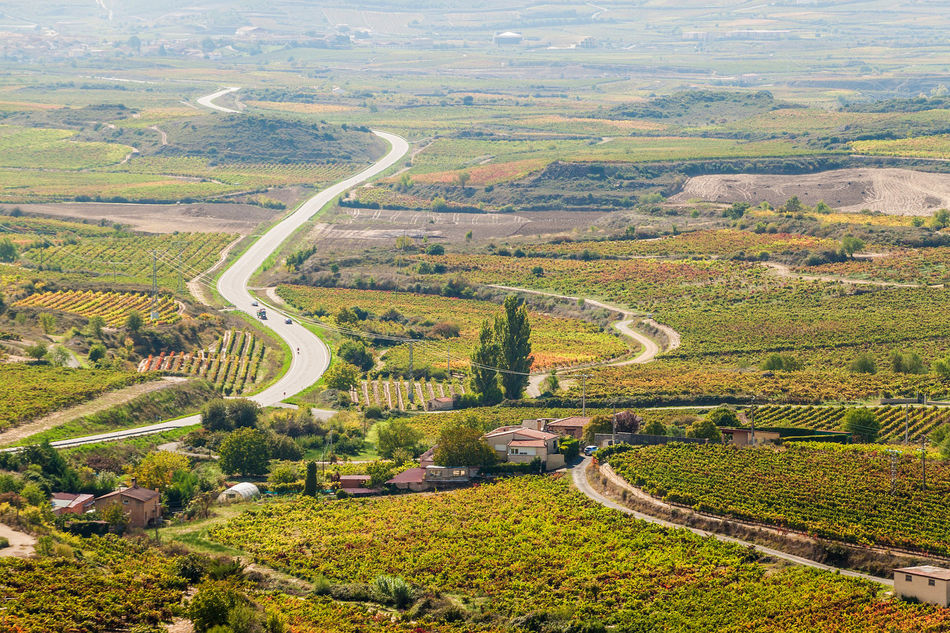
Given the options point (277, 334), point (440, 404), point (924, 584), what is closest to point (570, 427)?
point (440, 404)

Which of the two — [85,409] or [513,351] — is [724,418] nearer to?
[513,351]

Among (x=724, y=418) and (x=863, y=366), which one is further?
(x=863, y=366)

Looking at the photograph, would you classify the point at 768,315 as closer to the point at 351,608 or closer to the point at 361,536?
the point at 361,536

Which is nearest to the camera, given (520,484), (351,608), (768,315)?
(351,608)

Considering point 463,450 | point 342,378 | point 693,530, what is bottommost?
point 342,378

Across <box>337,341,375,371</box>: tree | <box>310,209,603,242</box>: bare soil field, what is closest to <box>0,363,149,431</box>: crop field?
<box>337,341,375,371</box>: tree

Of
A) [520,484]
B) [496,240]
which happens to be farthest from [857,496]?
[496,240]
